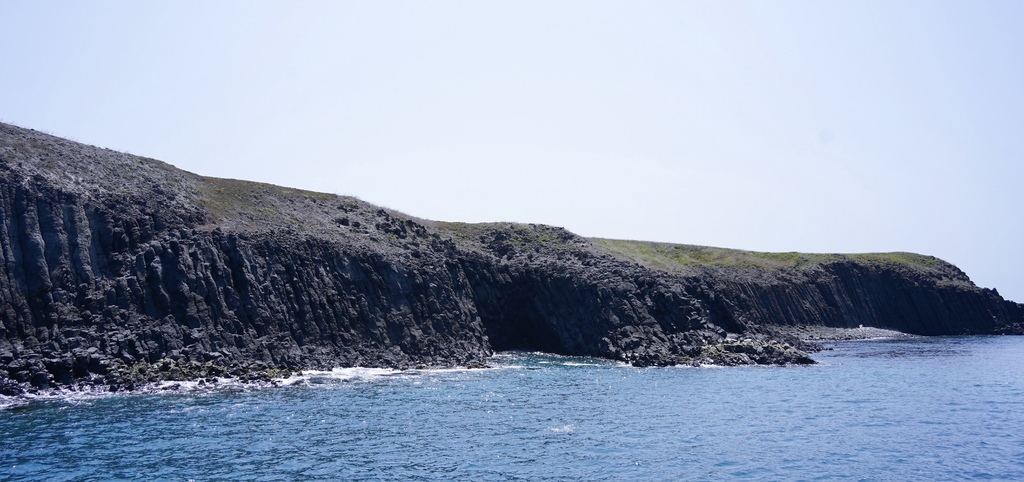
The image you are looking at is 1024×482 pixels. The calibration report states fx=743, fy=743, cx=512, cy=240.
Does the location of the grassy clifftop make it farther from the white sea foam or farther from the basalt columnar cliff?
the white sea foam

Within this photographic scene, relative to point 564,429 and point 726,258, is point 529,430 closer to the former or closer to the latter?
point 564,429

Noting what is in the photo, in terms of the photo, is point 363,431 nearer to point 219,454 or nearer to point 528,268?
point 219,454

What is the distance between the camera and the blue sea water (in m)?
30.0

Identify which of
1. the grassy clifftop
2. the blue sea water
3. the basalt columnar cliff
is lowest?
the blue sea water

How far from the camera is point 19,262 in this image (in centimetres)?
4975

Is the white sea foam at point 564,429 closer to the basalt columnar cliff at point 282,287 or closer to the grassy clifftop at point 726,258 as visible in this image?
the basalt columnar cliff at point 282,287

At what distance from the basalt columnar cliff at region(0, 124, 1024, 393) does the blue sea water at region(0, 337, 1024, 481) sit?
5.96 m

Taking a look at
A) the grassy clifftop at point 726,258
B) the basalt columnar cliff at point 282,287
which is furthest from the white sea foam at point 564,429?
the grassy clifftop at point 726,258

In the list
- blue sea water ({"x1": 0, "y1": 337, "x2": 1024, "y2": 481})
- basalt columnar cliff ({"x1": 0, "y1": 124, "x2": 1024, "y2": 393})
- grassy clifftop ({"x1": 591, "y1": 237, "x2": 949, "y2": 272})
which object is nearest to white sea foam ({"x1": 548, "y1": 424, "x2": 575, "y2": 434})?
blue sea water ({"x1": 0, "y1": 337, "x2": 1024, "y2": 481})

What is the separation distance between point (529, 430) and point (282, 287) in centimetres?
3154

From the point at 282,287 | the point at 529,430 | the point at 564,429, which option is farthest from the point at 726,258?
the point at 529,430

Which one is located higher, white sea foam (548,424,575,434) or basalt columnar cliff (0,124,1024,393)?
basalt columnar cliff (0,124,1024,393)

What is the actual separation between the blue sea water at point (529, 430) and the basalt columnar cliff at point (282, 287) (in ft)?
19.5

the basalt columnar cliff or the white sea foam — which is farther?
the basalt columnar cliff
